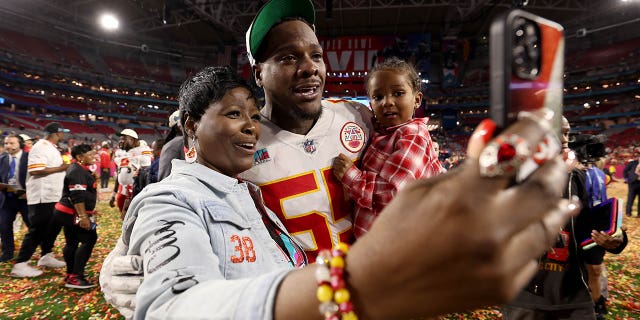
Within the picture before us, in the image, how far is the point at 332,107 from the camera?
79.4 inches

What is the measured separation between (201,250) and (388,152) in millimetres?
1196

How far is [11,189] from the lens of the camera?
5809 mm

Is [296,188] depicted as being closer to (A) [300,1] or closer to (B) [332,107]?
(B) [332,107]

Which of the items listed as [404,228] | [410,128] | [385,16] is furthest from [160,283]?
[385,16]

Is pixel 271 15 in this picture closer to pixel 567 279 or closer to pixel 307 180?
pixel 307 180

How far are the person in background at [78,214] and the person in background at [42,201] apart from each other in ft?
1.76

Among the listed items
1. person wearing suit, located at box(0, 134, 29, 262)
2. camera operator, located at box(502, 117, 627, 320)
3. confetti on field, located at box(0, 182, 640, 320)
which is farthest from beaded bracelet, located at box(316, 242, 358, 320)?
person wearing suit, located at box(0, 134, 29, 262)

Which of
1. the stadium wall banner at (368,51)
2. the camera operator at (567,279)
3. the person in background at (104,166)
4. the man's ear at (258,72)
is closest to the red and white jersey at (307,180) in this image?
the man's ear at (258,72)

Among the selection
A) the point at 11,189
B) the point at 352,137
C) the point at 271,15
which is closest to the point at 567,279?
the point at 352,137

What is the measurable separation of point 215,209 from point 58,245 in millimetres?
8013

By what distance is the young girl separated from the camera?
160 centimetres

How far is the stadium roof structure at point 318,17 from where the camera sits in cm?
1886

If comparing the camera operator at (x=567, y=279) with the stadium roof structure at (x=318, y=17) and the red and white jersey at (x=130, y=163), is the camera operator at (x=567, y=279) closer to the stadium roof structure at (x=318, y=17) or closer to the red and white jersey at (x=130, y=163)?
the red and white jersey at (x=130, y=163)

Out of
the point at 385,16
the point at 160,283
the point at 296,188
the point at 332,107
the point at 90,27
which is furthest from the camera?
the point at 90,27
